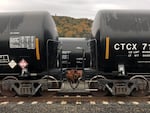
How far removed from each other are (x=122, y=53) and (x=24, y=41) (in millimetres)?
3857

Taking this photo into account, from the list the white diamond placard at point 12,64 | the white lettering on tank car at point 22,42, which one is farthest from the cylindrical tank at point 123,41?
the white diamond placard at point 12,64

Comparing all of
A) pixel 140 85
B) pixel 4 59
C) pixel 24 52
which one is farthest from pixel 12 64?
pixel 140 85

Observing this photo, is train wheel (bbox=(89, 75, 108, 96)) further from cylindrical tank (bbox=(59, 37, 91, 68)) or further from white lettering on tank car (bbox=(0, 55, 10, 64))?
cylindrical tank (bbox=(59, 37, 91, 68))

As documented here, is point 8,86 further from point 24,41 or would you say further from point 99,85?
point 99,85

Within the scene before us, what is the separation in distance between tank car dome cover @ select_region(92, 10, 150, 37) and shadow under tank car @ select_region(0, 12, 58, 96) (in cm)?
225

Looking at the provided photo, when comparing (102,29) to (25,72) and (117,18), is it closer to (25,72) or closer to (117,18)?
(117,18)

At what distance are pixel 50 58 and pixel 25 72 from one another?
120cm

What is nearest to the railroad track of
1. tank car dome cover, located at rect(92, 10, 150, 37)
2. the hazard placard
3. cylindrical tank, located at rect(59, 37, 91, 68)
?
the hazard placard

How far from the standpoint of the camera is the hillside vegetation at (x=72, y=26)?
74562mm

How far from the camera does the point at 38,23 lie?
525 inches

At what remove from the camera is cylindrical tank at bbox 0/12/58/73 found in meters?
13.1

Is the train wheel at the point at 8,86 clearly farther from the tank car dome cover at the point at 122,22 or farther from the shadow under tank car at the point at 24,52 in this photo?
the tank car dome cover at the point at 122,22

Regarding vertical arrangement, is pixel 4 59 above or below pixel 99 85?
above

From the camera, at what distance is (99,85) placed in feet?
43.3
